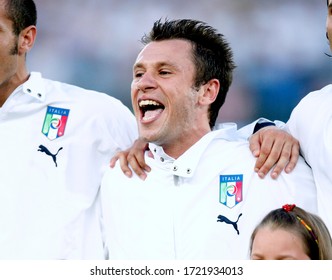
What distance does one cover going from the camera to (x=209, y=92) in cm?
249

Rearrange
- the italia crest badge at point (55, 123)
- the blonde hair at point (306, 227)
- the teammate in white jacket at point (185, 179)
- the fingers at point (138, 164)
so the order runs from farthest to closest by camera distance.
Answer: the italia crest badge at point (55, 123), the fingers at point (138, 164), the teammate in white jacket at point (185, 179), the blonde hair at point (306, 227)

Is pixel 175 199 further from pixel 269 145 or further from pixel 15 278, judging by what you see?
pixel 15 278

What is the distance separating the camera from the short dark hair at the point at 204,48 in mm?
2484

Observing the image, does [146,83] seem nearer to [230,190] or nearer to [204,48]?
[204,48]

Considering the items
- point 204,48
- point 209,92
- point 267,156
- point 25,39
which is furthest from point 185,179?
point 25,39

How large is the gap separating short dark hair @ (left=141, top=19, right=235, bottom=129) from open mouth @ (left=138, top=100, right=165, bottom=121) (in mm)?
169

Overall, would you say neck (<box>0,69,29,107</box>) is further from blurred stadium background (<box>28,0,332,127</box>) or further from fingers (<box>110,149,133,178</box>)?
blurred stadium background (<box>28,0,332,127</box>)

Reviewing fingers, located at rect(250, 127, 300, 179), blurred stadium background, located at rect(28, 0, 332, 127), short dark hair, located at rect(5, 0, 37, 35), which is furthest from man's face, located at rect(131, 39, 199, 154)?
blurred stadium background, located at rect(28, 0, 332, 127)

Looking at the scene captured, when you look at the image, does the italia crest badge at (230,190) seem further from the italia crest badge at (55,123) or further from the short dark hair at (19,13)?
the short dark hair at (19,13)

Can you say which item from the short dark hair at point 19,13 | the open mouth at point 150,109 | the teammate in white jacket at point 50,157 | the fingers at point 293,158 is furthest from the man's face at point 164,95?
the short dark hair at point 19,13

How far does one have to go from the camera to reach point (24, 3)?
8.64 feet

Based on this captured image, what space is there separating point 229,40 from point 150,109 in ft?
6.34

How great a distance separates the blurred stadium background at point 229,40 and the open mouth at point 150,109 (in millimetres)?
1675

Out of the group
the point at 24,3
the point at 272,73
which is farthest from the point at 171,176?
the point at 272,73
